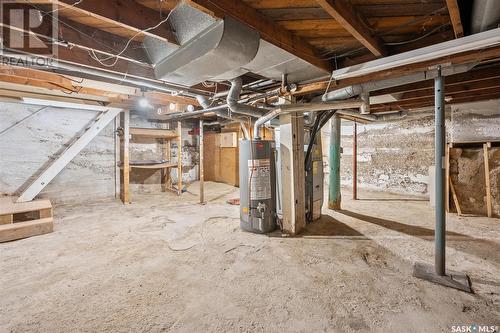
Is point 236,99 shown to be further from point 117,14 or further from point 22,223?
point 22,223

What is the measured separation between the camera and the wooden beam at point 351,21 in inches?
52.6

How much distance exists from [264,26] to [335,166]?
3081mm

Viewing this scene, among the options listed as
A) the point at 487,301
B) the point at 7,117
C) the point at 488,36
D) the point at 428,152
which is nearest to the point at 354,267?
the point at 487,301

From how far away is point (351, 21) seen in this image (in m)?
1.50

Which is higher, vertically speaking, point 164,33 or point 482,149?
point 164,33

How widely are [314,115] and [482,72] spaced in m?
1.94

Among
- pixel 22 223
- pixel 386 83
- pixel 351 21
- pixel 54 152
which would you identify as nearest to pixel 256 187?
pixel 386 83

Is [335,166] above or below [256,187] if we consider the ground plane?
above

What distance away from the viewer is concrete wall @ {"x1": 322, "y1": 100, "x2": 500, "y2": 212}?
3.76 metres

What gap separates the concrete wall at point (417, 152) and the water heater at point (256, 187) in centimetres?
344

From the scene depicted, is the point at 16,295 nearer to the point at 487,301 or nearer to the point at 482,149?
the point at 487,301

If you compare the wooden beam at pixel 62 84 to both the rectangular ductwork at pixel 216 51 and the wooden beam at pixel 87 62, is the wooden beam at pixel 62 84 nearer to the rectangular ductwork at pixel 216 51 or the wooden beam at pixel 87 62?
the wooden beam at pixel 87 62

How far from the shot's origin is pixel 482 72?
2.63 metres

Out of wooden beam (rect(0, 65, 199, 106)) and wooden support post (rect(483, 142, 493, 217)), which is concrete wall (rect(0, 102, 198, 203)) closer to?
wooden beam (rect(0, 65, 199, 106))
